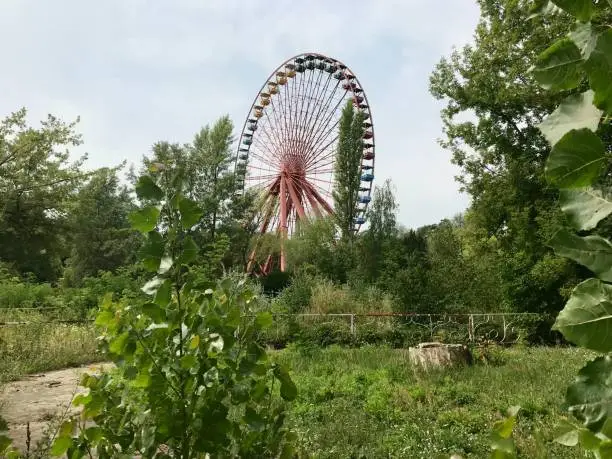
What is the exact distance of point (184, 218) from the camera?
3.89ft

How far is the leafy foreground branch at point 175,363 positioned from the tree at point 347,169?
966 inches

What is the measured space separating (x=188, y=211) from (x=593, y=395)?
0.90m

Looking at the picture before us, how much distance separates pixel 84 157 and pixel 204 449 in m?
16.1

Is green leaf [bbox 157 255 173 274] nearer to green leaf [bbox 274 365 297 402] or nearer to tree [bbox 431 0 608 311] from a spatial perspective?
green leaf [bbox 274 365 297 402]

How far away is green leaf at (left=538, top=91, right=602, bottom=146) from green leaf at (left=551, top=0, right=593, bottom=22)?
62mm

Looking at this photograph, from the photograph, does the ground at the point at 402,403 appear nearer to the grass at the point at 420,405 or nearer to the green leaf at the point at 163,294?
the grass at the point at 420,405

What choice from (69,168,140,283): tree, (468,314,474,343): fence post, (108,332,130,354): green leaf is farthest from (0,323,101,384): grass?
(69,168,140,283): tree

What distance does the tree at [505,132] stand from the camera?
1448 centimetres

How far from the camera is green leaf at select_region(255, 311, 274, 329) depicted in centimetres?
136

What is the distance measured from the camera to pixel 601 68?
1.37 ft

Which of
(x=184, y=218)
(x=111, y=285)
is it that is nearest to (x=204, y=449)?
(x=184, y=218)

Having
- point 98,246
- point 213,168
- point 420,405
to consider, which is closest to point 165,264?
point 420,405

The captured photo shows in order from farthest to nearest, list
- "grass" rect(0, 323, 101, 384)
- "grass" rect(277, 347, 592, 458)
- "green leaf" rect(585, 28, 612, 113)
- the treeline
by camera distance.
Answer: the treeline → "grass" rect(0, 323, 101, 384) → "grass" rect(277, 347, 592, 458) → "green leaf" rect(585, 28, 612, 113)

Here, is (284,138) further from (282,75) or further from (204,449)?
(204,449)
